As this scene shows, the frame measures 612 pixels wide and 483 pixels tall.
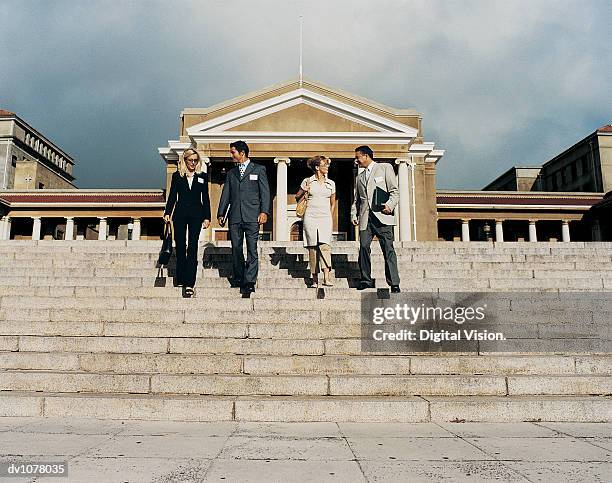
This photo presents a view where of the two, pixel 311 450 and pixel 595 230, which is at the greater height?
pixel 595 230

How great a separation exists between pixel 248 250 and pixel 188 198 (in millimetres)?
1256

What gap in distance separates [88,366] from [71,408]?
2.51ft

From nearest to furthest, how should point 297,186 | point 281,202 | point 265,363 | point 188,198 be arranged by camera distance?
point 265,363 < point 188,198 < point 281,202 < point 297,186

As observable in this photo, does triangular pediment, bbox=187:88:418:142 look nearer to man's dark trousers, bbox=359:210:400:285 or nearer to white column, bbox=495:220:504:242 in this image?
white column, bbox=495:220:504:242

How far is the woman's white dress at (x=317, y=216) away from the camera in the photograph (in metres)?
6.57

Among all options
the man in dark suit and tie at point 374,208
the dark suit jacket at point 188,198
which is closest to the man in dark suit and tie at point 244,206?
the dark suit jacket at point 188,198

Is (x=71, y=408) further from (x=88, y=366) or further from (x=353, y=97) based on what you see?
(x=353, y=97)

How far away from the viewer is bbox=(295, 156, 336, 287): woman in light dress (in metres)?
6.59

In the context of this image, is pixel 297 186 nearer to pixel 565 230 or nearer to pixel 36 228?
pixel 36 228

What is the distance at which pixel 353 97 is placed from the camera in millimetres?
29844

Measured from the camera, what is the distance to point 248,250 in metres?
6.55

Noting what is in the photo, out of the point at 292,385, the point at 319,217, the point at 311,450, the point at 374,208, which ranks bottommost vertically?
the point at 311,450

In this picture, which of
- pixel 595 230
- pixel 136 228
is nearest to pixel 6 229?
pixel 136 228

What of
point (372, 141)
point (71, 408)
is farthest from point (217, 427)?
point (372, 141)
